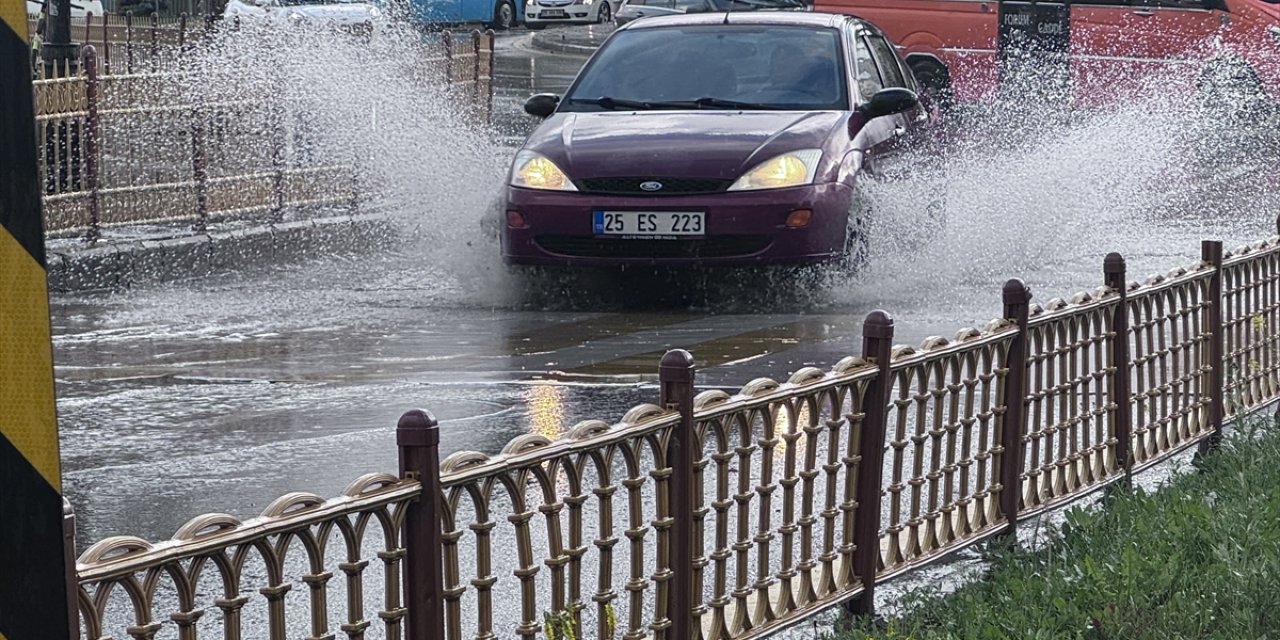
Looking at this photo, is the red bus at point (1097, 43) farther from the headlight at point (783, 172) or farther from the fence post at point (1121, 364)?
the fence post at point (1121, 364)

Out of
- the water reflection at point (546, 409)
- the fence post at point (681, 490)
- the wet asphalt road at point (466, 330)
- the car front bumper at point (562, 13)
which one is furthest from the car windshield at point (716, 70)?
the car front bumper at point (562, 13)

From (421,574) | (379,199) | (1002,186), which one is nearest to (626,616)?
(421,574)

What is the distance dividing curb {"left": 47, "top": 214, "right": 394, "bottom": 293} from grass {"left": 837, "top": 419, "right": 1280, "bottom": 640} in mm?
7246

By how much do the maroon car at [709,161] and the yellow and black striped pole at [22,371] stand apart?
27.9 ft

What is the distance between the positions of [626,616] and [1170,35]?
20446 mm

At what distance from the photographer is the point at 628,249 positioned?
10.7 m

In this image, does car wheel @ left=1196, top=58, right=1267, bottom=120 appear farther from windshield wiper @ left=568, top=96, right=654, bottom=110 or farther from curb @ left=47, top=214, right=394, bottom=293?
windshield wiper @ left=568, top=96, right=654, bottom=110

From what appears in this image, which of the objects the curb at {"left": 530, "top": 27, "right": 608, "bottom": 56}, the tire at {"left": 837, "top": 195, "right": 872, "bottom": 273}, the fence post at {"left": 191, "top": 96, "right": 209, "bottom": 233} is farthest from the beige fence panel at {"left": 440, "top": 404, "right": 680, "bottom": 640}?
the curb at {"left": 530, "top": 27, "right": 608, "bottom": 56}

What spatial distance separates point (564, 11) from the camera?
45188 millimetres

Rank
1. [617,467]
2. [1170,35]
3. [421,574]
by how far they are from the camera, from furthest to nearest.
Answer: [1170,35] < [617,467] < [421,574]

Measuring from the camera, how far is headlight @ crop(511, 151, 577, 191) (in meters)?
10.8

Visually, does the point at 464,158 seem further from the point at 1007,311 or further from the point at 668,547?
the point at 668,547

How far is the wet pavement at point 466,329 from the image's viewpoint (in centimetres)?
741

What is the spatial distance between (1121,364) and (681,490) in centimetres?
275
